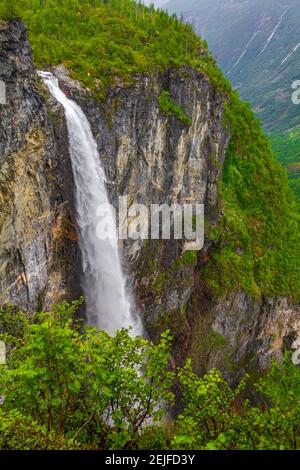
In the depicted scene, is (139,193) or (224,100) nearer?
(139,193)

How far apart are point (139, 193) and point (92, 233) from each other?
24.5 ft

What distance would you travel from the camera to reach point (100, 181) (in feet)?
95.8

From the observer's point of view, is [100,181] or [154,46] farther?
[154,46]

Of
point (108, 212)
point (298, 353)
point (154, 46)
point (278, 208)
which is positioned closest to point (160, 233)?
point (108, 212)

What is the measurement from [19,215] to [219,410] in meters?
14.4

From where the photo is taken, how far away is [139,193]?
34.2 metres

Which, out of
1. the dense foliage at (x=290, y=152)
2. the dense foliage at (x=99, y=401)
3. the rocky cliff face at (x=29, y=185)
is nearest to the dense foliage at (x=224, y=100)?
the rocky cliff face at (x=29, y=185)

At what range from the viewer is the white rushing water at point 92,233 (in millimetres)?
26856

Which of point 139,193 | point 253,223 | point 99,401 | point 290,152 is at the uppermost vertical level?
point 290,152

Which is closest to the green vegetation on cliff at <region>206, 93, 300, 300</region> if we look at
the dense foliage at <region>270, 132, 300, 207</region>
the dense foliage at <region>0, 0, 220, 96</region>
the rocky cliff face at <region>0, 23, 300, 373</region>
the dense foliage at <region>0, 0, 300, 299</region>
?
the dense foliage at <region>0, 0, 300, 299</region>

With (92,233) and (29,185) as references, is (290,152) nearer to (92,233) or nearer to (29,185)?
(92,233)

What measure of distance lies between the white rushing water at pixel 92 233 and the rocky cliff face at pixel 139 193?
914mm

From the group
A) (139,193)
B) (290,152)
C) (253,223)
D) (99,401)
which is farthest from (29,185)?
(290,152)
